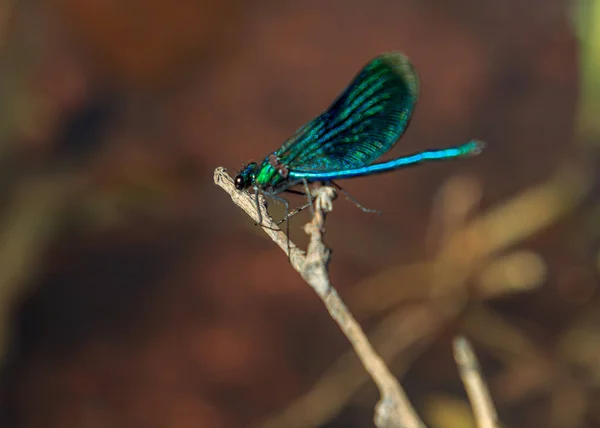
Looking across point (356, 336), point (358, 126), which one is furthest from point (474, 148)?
point (356, 336)

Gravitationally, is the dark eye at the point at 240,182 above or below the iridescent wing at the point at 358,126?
above

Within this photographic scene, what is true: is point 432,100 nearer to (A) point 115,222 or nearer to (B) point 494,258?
(B) point 494,258

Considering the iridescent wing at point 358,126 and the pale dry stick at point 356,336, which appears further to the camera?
the iridescent wing at point 358,126

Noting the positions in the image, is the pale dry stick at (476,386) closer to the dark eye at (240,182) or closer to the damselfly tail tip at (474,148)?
the damselfly tail tip at (474,148)

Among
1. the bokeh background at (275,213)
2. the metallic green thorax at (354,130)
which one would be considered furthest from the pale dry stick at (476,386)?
the bokeh background at (275,213)

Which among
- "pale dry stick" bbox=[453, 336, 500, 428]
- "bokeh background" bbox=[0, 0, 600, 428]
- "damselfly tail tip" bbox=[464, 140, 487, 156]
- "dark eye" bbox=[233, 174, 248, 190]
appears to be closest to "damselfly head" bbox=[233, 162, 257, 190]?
"dark eye" bbox=[233, 174, 248, 190]

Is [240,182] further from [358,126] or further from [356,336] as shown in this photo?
[356,336]
